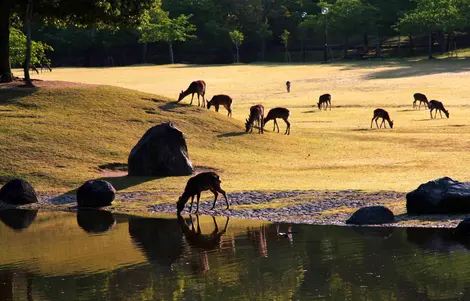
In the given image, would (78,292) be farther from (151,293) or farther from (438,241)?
(438,241)

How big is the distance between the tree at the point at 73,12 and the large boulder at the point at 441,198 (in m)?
20.5

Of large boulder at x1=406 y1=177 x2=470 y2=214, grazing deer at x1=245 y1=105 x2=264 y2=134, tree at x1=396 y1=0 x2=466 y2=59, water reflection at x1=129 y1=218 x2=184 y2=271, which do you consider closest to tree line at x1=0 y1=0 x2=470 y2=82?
tree at x1=396 y1=0 x2=466 y2=59

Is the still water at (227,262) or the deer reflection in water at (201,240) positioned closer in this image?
the still water at (227,262)

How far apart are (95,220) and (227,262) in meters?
7.14

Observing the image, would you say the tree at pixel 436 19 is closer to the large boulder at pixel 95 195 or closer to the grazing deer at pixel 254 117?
the grazing deer at pixel 254 117

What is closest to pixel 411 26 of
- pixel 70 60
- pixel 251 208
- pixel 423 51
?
pixel 423 51

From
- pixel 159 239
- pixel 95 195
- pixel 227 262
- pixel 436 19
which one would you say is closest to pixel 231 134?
pixel 95 195

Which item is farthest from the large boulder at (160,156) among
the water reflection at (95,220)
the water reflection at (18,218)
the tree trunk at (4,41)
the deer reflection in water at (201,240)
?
the tree trunk at (4,41)

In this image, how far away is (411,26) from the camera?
335 ft

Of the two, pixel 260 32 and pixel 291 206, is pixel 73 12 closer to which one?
pixel 291 206

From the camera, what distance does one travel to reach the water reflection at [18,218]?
78.9 ft

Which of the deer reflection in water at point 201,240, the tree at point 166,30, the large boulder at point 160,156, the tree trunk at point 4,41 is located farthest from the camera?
the tree at point 166,30

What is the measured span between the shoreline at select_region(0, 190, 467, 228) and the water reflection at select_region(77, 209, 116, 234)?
0.52m

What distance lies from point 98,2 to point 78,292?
78.6 ft
